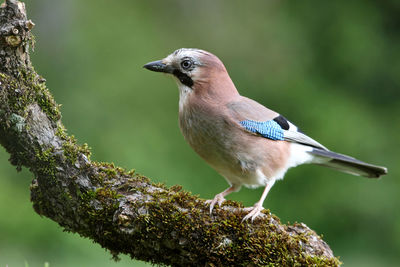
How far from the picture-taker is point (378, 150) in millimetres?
8266

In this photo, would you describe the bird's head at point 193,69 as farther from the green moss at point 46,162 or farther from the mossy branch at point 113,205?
the green moss at point 46,162

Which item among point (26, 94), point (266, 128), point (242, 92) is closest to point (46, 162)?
point (26, 94)

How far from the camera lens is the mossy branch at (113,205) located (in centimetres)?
358

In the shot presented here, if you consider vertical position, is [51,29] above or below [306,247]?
above

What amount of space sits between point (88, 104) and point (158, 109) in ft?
4.01

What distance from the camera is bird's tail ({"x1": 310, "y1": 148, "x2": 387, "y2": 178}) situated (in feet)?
16.5

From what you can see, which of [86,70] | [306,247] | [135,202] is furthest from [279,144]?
[86,70]

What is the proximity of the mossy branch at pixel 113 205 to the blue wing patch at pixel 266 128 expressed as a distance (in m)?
0.81

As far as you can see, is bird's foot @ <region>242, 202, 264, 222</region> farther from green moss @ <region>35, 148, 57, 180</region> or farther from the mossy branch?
green moss @ <region>35, 148, 57, 180</region>

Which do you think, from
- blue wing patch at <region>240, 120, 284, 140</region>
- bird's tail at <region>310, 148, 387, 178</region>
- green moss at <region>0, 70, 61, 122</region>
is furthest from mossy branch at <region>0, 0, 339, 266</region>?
bird's tail at <region>310, 148, 387, 178</region>

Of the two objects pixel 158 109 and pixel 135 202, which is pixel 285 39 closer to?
pixel 158 109

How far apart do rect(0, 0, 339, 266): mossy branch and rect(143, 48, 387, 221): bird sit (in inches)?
20.7

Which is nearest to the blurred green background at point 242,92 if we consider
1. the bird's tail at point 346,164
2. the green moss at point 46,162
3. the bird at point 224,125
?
the bird's tail at point 346,164

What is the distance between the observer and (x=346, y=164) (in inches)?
203
